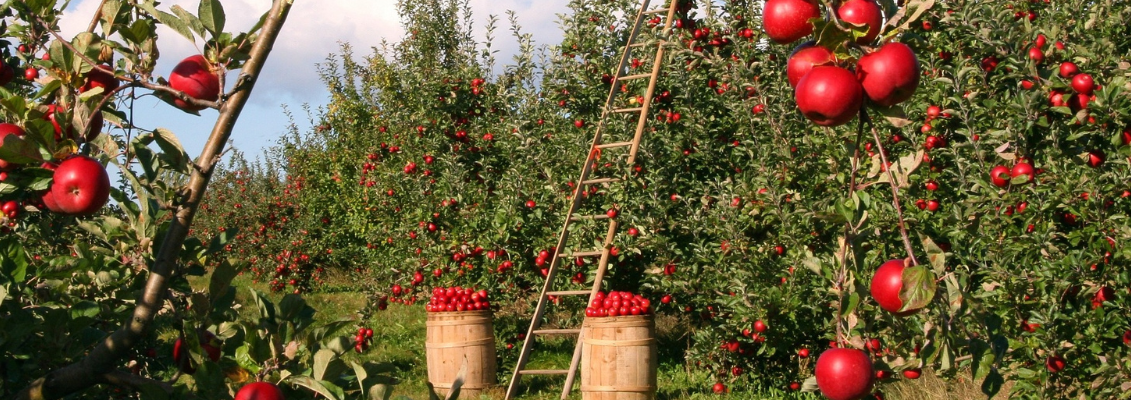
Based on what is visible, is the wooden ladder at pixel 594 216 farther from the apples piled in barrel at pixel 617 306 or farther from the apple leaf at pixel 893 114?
the apple leaf at pixel 893 114

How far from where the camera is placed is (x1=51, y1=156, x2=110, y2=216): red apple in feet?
3.64

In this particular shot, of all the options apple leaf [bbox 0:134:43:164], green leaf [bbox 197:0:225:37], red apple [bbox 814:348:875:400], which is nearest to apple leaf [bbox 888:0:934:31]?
red apple [bbox 814:348:875:400]

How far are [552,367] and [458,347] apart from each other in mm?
1074

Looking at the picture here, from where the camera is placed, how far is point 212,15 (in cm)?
100

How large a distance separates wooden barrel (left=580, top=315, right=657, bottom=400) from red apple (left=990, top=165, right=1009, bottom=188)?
2255 mm

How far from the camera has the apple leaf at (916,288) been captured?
979 millimetres

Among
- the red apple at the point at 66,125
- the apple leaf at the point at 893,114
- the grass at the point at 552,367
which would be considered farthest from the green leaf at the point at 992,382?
the grass at the point at 552,367

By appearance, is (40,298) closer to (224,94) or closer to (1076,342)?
(224,94)

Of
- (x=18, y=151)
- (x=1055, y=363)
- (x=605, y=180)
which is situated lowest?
(x=1055, y=363)

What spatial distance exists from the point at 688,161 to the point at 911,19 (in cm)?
477

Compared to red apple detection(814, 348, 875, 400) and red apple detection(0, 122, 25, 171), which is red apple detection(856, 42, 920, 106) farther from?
red apple detection(0, 122, 25, 171)

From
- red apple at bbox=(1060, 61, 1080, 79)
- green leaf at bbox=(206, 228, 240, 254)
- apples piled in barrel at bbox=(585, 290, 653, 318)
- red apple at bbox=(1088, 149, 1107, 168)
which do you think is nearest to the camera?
green leaf at bbox=(206, 228, 240, 254)

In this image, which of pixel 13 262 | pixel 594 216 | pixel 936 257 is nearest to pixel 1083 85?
pixel 936 257

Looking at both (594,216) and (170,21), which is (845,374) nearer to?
(170,21)
